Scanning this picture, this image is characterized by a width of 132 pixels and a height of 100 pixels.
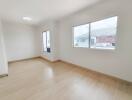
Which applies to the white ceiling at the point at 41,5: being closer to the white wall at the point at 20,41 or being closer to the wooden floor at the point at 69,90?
the white wall at the point at 20,41

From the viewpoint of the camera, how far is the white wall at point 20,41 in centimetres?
479

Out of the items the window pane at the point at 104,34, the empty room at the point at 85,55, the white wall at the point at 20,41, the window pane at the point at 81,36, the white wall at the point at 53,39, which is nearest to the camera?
the empty room at the point at 85,55

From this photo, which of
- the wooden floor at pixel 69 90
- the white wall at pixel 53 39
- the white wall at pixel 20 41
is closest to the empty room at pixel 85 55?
the wooden floor at pixel 69 90

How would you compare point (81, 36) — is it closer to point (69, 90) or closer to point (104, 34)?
point (104, 34)

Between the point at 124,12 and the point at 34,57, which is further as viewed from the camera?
the point at 34,57

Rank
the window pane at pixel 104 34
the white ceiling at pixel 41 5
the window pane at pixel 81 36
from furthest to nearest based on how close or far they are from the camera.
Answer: the window pane at pixel 81 36 → the window pane at pixel 104 34 → the white ceiling at pixel 41 5

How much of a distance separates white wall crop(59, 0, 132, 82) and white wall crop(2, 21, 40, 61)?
334cm

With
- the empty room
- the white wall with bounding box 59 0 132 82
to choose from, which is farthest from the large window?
the white wall with bounding box 59 0 132 82

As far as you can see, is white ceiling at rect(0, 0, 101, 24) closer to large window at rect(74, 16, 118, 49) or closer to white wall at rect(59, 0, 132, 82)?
white wall at rect(59, 0, 132, 82)

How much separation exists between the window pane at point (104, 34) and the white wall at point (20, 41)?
4.37 meters

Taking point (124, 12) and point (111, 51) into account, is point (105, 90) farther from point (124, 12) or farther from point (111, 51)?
point (124, 12)

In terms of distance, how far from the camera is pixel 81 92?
196cm

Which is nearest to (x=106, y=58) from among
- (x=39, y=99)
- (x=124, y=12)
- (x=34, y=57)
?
(x=124, y=12)

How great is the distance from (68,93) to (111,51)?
6.00 ft
